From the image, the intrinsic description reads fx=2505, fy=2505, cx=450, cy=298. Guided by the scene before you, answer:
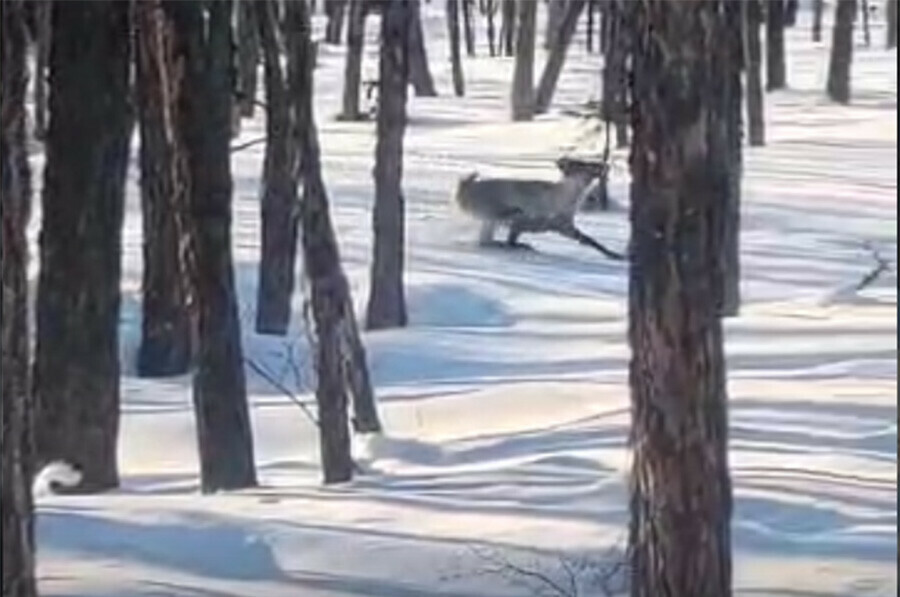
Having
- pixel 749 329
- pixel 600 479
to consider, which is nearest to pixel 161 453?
pixel 600 479

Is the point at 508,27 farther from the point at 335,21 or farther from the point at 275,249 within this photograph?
the point at 275,249

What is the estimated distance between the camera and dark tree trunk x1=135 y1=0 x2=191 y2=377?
43.0 ft

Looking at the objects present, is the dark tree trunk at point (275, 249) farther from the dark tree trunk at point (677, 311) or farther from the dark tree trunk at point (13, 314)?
the dark tree trunk at point (13, 314)

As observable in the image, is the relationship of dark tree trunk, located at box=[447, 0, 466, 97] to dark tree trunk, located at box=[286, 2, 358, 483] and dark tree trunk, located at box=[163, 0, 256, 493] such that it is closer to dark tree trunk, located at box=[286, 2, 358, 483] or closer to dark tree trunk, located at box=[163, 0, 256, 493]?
dark tree trunk, located at box=[286, 2, 358, 483]

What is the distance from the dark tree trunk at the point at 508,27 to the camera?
177 ft

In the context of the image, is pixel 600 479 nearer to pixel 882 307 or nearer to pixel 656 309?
pixel 656 309

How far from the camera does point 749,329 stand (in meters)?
21.1

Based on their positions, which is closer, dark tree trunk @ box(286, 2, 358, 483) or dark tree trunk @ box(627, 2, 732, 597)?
dark tree trunk @ box(627, 2, 732, 597)

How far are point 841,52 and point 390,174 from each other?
23.5 meters

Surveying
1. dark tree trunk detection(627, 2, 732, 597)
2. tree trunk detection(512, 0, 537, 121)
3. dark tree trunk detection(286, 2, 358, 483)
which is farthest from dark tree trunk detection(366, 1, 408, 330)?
tree trunk detection(512, 0, 537, 121)

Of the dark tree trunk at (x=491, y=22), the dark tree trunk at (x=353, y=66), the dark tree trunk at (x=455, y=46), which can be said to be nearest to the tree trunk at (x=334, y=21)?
the dark tree trunk at (x=491, y=22)

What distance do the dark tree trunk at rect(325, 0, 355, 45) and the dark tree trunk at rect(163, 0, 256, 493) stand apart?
38.8 m

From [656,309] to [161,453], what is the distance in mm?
8160

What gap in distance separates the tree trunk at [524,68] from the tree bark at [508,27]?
992 centimetres
